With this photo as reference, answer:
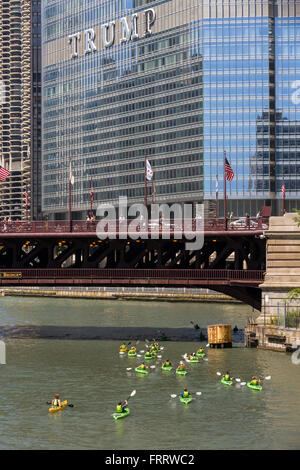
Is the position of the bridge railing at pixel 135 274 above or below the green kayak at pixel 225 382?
above

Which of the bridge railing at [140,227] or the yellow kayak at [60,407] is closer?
the yellow kayak at [60,407]

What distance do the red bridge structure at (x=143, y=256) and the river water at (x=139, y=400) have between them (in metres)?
5.69

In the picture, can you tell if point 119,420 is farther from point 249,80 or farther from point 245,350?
point 249,80

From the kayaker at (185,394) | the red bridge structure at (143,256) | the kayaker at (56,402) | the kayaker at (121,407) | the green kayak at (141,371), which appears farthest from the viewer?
the red bridge structure at (143,256)

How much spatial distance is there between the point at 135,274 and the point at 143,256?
2001mm

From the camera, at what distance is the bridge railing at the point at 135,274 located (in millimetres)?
81938

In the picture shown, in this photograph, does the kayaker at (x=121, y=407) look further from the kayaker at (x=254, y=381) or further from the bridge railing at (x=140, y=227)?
the bridge railing at (x=140, y=227)

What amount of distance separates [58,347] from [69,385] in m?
18.8

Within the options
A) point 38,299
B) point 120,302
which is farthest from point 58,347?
point 38,299

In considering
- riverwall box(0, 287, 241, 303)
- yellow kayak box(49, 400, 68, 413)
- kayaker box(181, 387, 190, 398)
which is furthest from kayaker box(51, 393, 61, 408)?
riverwall box(0, 287, 241, 303)

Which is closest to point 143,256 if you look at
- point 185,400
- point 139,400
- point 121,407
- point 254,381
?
point 254,381

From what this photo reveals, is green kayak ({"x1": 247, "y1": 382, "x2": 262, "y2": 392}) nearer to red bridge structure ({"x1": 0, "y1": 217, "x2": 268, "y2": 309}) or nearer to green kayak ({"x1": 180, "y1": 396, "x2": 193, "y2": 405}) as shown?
green kayak ({"x1": 180, "y1": 396, "x2": 193, "y2": 405})

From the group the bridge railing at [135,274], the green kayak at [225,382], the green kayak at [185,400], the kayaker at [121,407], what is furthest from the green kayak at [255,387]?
the bridge railing at [135,274]
